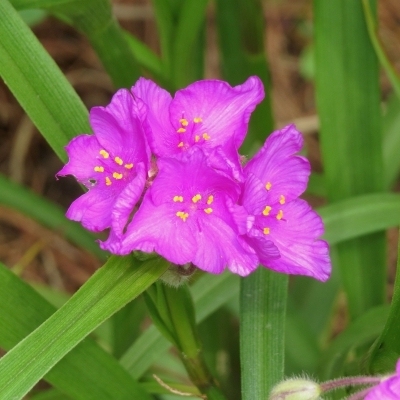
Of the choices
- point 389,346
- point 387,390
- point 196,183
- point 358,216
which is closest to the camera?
point 387,390

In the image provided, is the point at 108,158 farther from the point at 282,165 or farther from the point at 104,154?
the point at 282,165

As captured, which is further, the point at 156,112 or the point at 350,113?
the point at 350,113

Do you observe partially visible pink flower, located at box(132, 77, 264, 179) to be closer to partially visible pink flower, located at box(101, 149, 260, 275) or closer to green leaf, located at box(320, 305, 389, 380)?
partially visible pink flower, located at box(101, 149, 260, 275)

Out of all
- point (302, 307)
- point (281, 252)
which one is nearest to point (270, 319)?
point (281, 252)

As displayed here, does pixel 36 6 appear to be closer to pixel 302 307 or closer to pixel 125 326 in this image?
pixel 125 326

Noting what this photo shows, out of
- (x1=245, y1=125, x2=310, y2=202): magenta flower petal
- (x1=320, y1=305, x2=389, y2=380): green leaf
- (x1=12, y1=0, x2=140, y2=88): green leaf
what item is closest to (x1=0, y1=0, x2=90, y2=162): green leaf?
(x1=12, y1=0, x2=140, y2=88): green leaf

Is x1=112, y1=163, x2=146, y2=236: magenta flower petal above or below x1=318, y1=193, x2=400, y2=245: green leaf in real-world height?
above

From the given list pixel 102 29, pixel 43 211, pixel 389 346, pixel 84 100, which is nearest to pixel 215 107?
pixel 102 29
